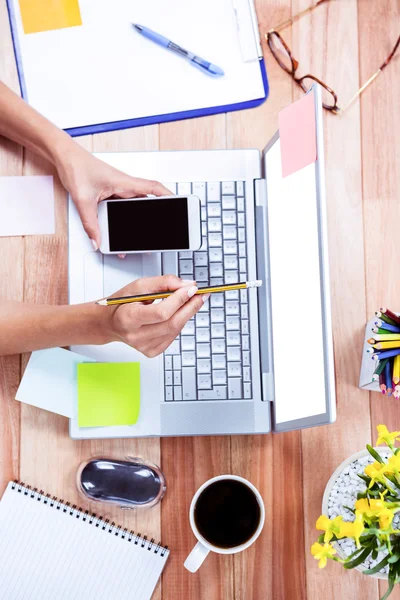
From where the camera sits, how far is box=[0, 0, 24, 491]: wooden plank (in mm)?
835

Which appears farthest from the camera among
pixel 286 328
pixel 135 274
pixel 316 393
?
pixel 135 274

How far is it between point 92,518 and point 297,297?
1.57ft

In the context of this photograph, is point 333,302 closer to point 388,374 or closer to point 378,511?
point 388,374

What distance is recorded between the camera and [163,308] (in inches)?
24.1

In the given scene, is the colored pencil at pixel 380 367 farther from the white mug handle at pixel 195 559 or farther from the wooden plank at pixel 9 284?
the wooden plank at pixel 9 284

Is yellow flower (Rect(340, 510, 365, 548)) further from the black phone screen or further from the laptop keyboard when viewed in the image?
the black phone screen

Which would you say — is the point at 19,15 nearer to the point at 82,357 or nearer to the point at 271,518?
the point at 82,357

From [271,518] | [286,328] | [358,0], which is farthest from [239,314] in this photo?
[358,0]

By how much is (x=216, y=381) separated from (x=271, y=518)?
243 millimetres

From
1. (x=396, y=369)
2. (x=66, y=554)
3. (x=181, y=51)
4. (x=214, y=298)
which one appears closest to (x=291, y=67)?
(x=181, y=51)

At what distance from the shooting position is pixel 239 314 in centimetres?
78

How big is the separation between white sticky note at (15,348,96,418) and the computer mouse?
0.32 ft

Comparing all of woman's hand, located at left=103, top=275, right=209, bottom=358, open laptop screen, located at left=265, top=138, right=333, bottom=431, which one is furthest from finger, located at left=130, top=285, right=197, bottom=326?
open laptop screen, located at left=265, top=138, right=333, bottom=431

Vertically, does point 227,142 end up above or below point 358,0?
below
